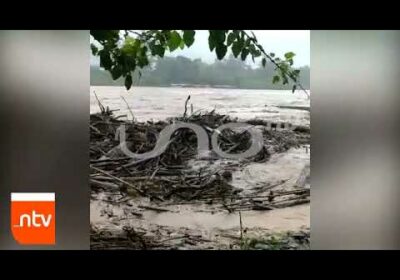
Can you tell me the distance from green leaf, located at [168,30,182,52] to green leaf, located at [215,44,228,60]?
0.33 m

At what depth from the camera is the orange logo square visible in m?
4.17

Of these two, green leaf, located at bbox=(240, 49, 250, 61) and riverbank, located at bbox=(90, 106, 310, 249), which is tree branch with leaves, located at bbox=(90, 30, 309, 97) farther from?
riverbank, located at bbox=(90, 106, 310, 249)

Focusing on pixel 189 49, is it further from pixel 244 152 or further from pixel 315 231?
pixel 315 231

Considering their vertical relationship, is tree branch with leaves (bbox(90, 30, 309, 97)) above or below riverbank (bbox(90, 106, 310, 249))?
above

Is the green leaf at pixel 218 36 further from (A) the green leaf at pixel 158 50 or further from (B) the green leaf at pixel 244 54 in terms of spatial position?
(A) the green leaf at pixel 158 50

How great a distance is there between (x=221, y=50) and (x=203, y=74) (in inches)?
10.0

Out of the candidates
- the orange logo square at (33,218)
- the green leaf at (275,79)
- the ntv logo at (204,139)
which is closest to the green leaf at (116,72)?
the ntv logo at (204,139)

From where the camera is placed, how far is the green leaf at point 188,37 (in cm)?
413

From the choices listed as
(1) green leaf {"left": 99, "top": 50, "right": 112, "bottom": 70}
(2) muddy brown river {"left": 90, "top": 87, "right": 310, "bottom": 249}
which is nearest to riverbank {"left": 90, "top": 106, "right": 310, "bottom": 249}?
(2) muddy brown river {"left": 90, "top": 87, "right": 310, "bottom": 249}

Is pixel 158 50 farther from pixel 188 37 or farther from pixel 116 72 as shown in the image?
pixel 116 72

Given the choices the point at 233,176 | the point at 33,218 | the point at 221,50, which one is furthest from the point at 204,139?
the point at 33,218

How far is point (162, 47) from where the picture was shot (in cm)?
415
